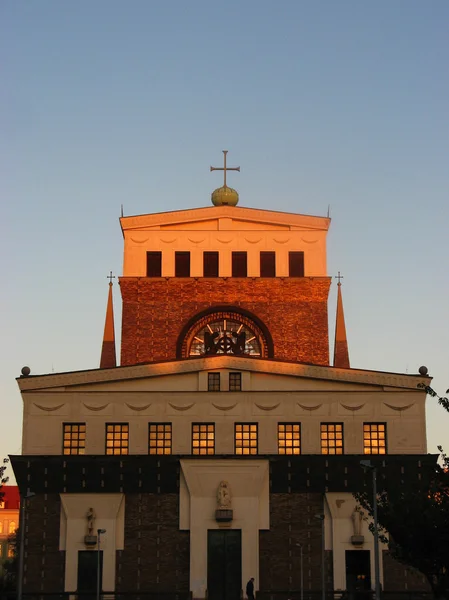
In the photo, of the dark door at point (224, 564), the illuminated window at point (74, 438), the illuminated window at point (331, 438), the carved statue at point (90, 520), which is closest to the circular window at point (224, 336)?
the illuminated window at point (331, 438)

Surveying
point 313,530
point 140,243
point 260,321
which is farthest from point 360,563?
point 140,243

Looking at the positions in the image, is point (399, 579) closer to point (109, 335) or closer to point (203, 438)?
point (203, 438)

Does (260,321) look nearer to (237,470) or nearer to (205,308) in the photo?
(205,308)

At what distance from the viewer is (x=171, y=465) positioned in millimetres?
62906

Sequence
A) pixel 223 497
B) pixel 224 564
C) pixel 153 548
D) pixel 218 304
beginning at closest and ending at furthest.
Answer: pixel 224 564, pixel 153 548, pixel 223 497, pixel 218 304

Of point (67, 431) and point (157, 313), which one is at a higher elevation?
point (157, 313)

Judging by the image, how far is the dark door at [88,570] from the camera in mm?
61312

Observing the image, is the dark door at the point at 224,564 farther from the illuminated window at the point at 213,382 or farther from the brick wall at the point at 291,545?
the illuminated window at the point at 213,382

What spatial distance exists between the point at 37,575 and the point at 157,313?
832 inches

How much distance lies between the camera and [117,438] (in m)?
64.1

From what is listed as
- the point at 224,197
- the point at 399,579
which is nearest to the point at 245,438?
the point at 399,579

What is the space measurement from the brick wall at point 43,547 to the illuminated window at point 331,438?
14511 mm

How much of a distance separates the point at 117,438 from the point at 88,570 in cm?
712

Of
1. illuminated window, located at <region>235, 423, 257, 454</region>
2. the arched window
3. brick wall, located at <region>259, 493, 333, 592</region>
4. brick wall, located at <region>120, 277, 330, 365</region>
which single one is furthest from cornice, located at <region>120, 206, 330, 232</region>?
brick wall, located at <region>259, 493, 333, 592</region>
